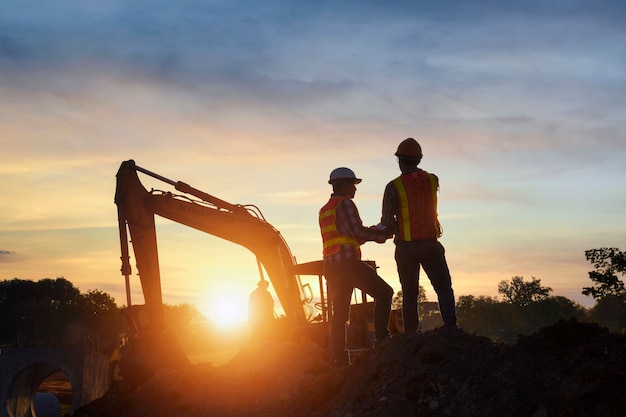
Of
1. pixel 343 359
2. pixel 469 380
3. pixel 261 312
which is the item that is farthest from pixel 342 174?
pixel 261 312

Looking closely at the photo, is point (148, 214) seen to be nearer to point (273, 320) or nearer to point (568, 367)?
point (273, 320)

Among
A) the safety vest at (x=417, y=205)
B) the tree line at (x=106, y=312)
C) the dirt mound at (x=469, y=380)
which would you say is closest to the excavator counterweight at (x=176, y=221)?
the dirt mound at (x=469, y=380)

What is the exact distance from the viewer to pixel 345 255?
9898 mm

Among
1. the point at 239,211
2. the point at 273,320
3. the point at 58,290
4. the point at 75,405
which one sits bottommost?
the point at 75,405

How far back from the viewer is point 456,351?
7852 mm

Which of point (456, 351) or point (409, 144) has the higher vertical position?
point (409, 144)

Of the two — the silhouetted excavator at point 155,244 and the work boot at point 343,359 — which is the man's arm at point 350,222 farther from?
the silhouetted excavator at point 155,244

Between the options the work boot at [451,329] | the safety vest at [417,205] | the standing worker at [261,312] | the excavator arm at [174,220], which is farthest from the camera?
the excavator arm at [174,220]

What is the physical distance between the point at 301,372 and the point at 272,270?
27.7 feet

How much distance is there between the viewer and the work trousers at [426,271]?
355 inches

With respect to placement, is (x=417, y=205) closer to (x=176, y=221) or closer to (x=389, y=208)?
(x=389, y=208)

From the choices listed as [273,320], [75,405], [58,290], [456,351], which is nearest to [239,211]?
[273,320]

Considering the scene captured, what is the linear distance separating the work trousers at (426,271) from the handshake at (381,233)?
17 centimetres

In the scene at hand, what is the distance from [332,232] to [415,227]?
1.35 m
